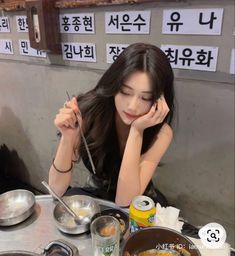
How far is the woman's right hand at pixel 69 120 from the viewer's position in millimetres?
1169

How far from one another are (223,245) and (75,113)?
76 cm

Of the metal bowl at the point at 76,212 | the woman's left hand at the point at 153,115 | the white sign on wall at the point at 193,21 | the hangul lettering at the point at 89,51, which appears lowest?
the metal bowl at the point at 76,212

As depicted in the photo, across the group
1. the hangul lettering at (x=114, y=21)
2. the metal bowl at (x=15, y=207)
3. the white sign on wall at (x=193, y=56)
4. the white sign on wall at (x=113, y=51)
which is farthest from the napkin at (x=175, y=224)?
the hangul lettering at (x=114, y=21)

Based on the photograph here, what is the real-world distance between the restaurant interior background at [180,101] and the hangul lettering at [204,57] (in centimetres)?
5

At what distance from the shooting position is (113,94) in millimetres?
1251

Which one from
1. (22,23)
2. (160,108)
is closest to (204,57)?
(160,108)

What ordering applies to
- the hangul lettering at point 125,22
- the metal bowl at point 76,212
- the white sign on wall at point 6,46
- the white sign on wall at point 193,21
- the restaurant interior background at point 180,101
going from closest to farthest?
the metal bowl at point 76,212 → the white sign on wall at point 193,21 → the restaurant interior background at point 180,101 → the hangul lettering at point 125,22 → the white sign on wall at point 6,46

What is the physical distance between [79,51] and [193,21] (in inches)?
32.3

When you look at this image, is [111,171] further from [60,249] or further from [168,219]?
[60,249]

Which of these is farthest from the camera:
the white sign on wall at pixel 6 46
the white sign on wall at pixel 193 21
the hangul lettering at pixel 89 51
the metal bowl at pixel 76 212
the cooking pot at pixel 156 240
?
the white sign on wall at pixel 6 46

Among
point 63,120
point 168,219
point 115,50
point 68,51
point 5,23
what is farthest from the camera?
point 5,23

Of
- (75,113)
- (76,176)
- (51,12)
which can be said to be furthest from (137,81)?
(76,176)

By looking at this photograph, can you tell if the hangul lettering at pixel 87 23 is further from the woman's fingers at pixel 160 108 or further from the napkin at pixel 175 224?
the napkin at pixel 175 224

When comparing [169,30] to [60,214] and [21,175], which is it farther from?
[21,175]
